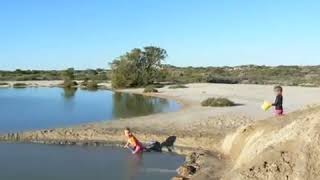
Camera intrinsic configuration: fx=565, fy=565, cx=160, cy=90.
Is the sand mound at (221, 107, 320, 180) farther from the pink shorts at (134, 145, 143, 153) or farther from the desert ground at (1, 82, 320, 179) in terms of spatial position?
the pink shorts at (134, 145, 143, 153)

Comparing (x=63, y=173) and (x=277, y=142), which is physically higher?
(x=277, y=142)

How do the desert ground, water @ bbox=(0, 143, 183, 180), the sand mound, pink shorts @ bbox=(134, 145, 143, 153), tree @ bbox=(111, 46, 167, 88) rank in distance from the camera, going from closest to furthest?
the sand mound < the desert ground < water @ bbox=(0, 143, 183, 180) < pink shorts @ bbox=(134, 145, 143, 153) < tree @ bbox=(111, 46, 167, 88)

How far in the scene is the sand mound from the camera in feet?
43.9

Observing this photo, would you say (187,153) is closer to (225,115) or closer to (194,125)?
(194,125)

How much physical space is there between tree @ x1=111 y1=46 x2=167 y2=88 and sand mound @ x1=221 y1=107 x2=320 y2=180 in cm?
6637

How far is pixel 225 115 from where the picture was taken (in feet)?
109

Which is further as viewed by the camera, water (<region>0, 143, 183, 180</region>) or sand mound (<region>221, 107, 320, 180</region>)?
water (<region>0, 143, 183, 180</region>)

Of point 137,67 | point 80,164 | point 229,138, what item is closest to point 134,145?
point 80,164

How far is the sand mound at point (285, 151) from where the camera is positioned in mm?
13391

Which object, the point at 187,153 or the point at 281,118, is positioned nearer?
the point at 281,118

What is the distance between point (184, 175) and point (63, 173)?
13.6 ft

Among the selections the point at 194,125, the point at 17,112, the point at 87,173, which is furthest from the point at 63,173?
the point at 17,112

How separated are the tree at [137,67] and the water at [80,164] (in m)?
58.7

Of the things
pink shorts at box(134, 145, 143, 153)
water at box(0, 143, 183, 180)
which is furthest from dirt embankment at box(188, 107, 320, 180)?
pink shorts at box(134, 145, 143, 153)
